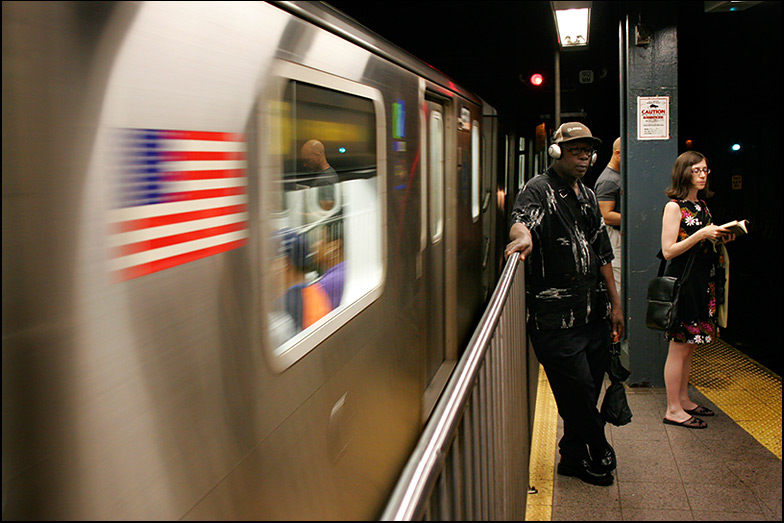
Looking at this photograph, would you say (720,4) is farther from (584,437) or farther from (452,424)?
(452,424)

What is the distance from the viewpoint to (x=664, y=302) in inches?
163

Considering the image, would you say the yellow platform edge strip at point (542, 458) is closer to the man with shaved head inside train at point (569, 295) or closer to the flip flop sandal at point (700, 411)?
the man with shaved head inside train at point (569, 295)

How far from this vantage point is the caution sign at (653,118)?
5.08 meters

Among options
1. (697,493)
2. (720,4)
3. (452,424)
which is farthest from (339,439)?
(720,4)

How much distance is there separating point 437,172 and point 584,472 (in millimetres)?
2184

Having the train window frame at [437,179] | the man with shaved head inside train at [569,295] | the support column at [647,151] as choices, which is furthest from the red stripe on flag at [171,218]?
the support column at [647,151]

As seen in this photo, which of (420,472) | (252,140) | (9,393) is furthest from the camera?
(252,140)

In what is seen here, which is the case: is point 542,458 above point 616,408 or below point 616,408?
below

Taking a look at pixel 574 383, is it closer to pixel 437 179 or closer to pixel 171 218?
pixel 437 179

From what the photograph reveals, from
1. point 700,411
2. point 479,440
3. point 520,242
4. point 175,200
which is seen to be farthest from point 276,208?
point 700,411

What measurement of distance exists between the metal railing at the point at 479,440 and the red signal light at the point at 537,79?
648 cm

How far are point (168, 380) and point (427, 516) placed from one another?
57cm

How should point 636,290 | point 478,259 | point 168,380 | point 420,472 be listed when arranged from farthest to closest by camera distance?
point 478,259 → point 636,290 → point 168,380 → point 420,472

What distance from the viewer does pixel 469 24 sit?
15492 millimetres
